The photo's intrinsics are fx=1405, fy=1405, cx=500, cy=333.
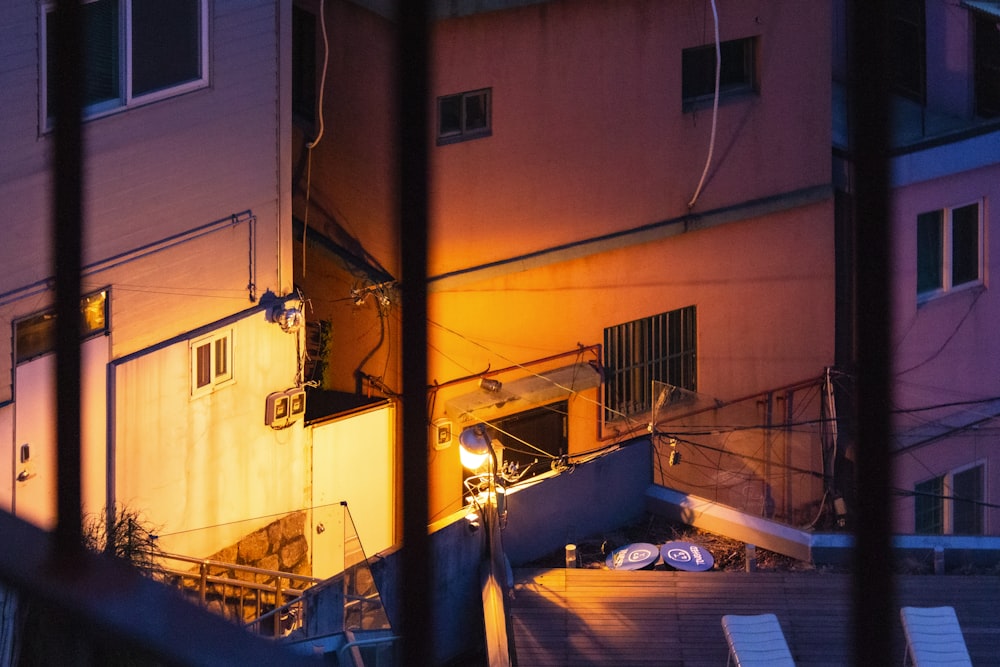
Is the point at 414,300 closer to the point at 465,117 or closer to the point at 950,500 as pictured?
the point at 465,117

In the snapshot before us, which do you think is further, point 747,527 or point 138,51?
point 747,527

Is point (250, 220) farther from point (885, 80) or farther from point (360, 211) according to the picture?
point (885, 80)

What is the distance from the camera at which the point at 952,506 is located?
8266 millimetres

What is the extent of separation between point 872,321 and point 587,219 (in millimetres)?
6575

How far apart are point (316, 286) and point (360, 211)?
553mm

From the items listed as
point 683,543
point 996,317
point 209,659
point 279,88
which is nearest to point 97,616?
point 209,659

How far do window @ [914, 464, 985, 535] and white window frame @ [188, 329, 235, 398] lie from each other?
424 cm

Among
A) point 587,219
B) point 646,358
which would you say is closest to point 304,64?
point 587,219

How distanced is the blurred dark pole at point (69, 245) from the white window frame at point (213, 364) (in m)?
4.69

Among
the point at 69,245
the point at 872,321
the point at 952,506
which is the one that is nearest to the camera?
the point at 872,321

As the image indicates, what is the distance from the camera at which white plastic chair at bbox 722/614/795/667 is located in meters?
4.52

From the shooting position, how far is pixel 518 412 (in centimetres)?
732

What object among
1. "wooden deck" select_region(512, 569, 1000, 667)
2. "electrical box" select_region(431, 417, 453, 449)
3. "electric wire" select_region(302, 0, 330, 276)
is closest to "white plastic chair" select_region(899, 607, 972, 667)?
"wooden deck" select_region(512, 569, 1000, 667)

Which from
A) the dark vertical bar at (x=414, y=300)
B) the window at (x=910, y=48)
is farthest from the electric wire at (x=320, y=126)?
the dark vertical bar at (x=414, y=300)
